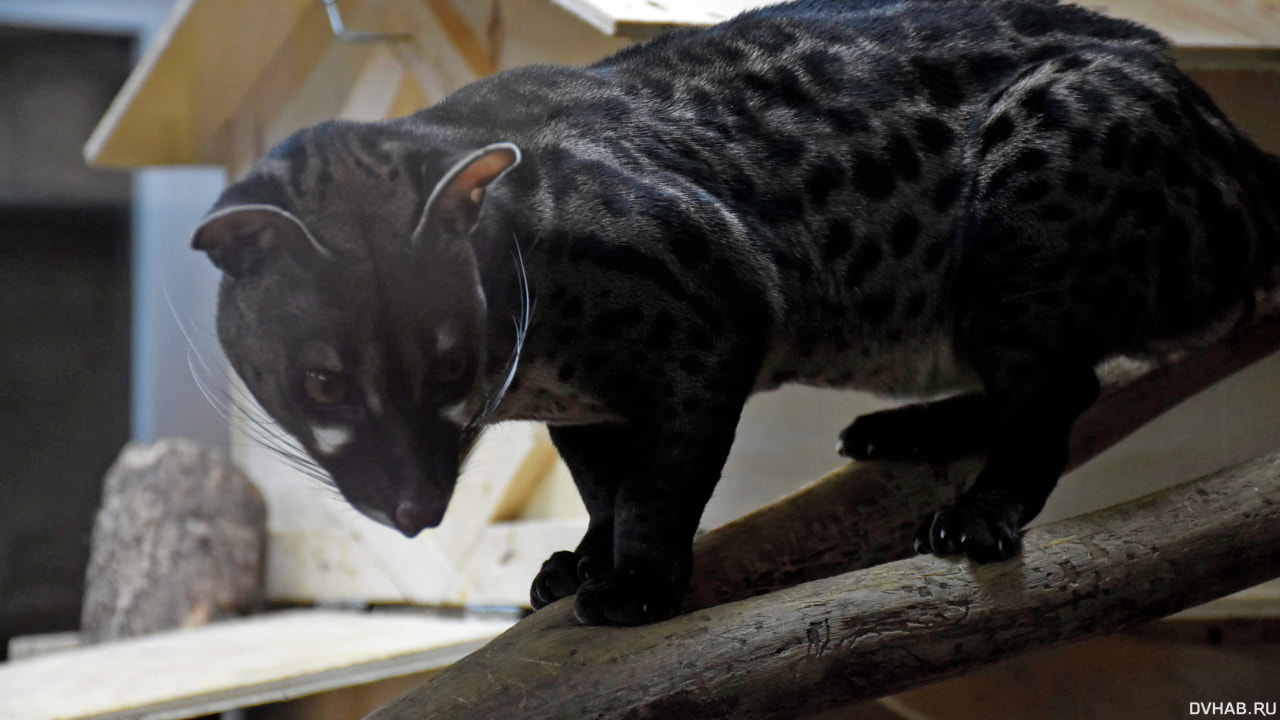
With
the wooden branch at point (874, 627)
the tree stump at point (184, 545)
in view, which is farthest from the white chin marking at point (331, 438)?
the tree stump at point (184, 545)

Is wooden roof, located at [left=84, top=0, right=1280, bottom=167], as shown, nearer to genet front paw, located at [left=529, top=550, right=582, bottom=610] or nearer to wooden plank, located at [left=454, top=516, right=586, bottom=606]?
genet front paw, located at [left=529, top=550, right=582, bottom=610]

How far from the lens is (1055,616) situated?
4.62 feet

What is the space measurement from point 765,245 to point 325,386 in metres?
0.63

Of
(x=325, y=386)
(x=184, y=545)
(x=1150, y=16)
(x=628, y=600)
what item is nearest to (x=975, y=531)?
(x=628, y=600)

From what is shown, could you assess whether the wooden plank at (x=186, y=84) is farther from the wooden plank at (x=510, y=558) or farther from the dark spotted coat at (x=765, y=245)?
the wooden plank at (x=510, y=558)

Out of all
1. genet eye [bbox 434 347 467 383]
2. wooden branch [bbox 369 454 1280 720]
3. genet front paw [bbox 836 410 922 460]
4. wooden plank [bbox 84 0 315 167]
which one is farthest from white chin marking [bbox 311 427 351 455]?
genet front paw [bbox 836 410 922 460]

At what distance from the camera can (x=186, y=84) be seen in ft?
5.75

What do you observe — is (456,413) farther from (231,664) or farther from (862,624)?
(231,664)

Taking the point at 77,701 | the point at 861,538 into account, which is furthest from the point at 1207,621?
the point at 77,701

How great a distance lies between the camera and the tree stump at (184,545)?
259cm

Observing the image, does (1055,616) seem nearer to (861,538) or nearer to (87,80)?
(861,538)

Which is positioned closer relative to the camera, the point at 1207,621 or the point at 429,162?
the point at 429,162

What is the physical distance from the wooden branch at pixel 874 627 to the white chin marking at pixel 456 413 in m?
0.27

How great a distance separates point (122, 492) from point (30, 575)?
60 centimetres
